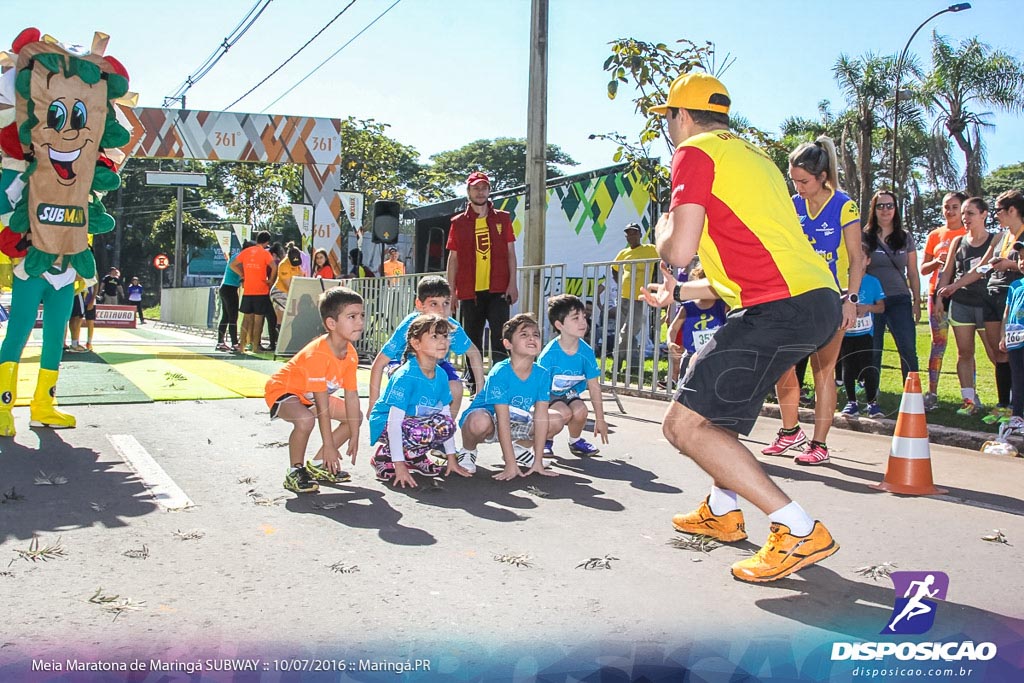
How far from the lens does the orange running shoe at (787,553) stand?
3.36 m

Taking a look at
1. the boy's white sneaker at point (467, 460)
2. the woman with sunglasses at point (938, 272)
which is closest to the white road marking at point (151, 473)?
the boy's white sneaker at point (467, 460)

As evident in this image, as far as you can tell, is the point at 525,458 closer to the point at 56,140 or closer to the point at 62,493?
the point at 62,493

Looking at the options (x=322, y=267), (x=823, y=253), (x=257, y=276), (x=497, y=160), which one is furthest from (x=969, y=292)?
(x=497, y=160)

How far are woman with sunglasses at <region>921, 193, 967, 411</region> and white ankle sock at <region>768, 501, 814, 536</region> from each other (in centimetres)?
525

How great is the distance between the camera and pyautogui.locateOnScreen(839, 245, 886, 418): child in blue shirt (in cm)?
737

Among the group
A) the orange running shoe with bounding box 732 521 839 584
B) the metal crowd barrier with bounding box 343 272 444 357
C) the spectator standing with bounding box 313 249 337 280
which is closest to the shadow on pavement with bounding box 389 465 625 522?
the orange running shoe with bounding box 732 521 839 584

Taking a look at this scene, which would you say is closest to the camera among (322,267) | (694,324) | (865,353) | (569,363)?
(569,363)

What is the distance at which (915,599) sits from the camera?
3180 millimetres

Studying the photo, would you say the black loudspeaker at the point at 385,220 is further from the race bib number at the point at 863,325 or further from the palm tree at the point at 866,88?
the palm tree at the point at 866,88

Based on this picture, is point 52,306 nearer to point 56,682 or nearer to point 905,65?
point 56,682

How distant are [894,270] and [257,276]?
9919mm

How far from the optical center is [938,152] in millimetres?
39625

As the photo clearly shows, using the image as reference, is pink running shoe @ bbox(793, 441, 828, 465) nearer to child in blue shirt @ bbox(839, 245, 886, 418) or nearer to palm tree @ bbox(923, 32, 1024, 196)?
child in blue shirt @ bbox(839, 245, 886, 418)

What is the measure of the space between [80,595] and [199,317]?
26.8m
